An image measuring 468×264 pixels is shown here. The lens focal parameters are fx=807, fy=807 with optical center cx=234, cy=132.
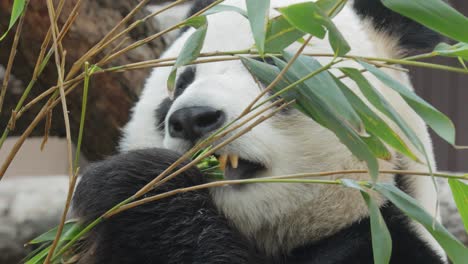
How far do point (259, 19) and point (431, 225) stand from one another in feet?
1.42

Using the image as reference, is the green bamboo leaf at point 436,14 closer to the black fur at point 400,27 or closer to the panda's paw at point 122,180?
the panda's paw at point 122,180

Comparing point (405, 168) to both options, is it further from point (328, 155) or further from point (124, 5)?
point (124, 5)

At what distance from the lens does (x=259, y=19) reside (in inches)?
45.0

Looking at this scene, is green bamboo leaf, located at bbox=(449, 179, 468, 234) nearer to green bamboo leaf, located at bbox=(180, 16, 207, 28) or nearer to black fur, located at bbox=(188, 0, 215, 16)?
green bamboo leaf, located at bbox=(180, 16, 207, 28)

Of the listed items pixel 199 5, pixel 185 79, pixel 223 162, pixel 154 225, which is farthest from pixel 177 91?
pixel 154 225

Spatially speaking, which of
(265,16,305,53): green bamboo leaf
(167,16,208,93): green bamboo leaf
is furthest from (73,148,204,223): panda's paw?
(265,16,305,53): green bamboo leaf

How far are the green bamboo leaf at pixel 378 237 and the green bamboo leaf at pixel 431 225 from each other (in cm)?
4

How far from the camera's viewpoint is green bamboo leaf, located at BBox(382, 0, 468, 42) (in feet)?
3.97

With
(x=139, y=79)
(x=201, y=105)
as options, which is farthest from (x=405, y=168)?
(x=139, y=79)

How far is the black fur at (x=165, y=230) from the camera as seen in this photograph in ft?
5.24

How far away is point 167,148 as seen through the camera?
1763mm

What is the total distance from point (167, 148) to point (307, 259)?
0.39m

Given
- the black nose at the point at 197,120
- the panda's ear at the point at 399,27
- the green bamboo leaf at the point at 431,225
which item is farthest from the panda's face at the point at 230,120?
the green bamboo leaf at the point at 431,225

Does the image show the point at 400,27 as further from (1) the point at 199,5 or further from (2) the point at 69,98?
(2) the point at 69,98
